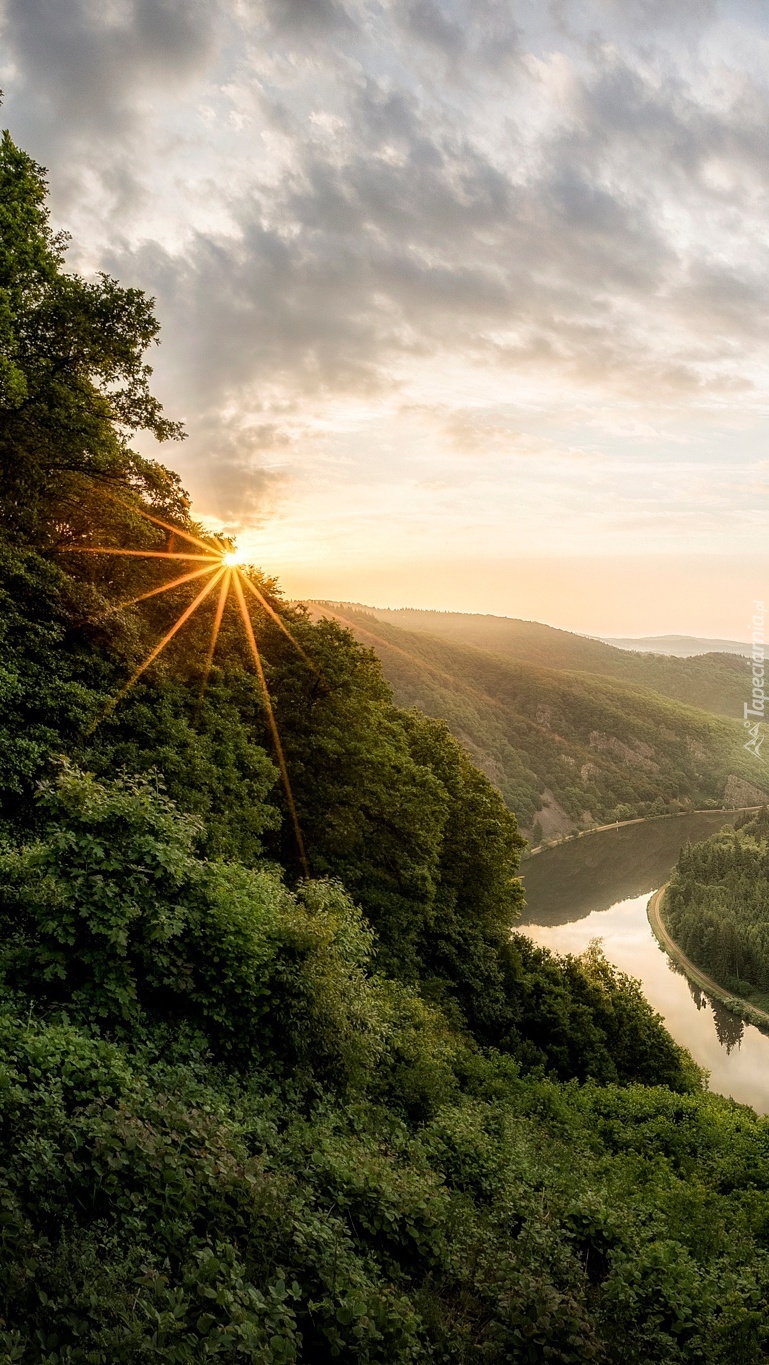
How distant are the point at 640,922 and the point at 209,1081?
349 ft

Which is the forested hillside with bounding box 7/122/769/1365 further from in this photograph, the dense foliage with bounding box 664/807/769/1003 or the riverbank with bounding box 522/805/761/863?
the riverbank with bounding box 522/805/761/863

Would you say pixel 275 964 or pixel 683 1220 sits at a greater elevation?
pixel 275 964

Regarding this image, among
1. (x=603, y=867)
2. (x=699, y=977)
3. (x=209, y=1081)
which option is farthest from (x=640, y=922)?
(x=209, y=1081)

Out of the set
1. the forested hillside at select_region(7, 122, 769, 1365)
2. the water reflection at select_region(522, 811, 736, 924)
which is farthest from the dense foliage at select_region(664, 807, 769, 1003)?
the forested hillside at select_region(7, 122, 769, 1365)

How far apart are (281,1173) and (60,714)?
12.9m

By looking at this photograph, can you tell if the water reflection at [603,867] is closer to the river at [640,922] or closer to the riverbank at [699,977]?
the river at [640,922]

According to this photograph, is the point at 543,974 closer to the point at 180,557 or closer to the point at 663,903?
the point at 180,557

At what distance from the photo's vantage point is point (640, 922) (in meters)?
103

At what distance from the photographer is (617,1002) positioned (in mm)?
29812

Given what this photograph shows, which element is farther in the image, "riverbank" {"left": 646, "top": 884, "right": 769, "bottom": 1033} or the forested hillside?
"riverbank" {"left": 646, "top": 884, "right": 769, "bottom": 1033}

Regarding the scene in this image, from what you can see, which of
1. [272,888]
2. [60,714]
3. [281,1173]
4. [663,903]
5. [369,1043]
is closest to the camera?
[281,1173]

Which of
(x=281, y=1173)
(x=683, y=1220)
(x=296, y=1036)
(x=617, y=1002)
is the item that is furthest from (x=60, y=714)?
(x=617, y=1002)

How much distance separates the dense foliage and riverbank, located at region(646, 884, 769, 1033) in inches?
40.3

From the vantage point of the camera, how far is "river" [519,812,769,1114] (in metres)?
62.5
